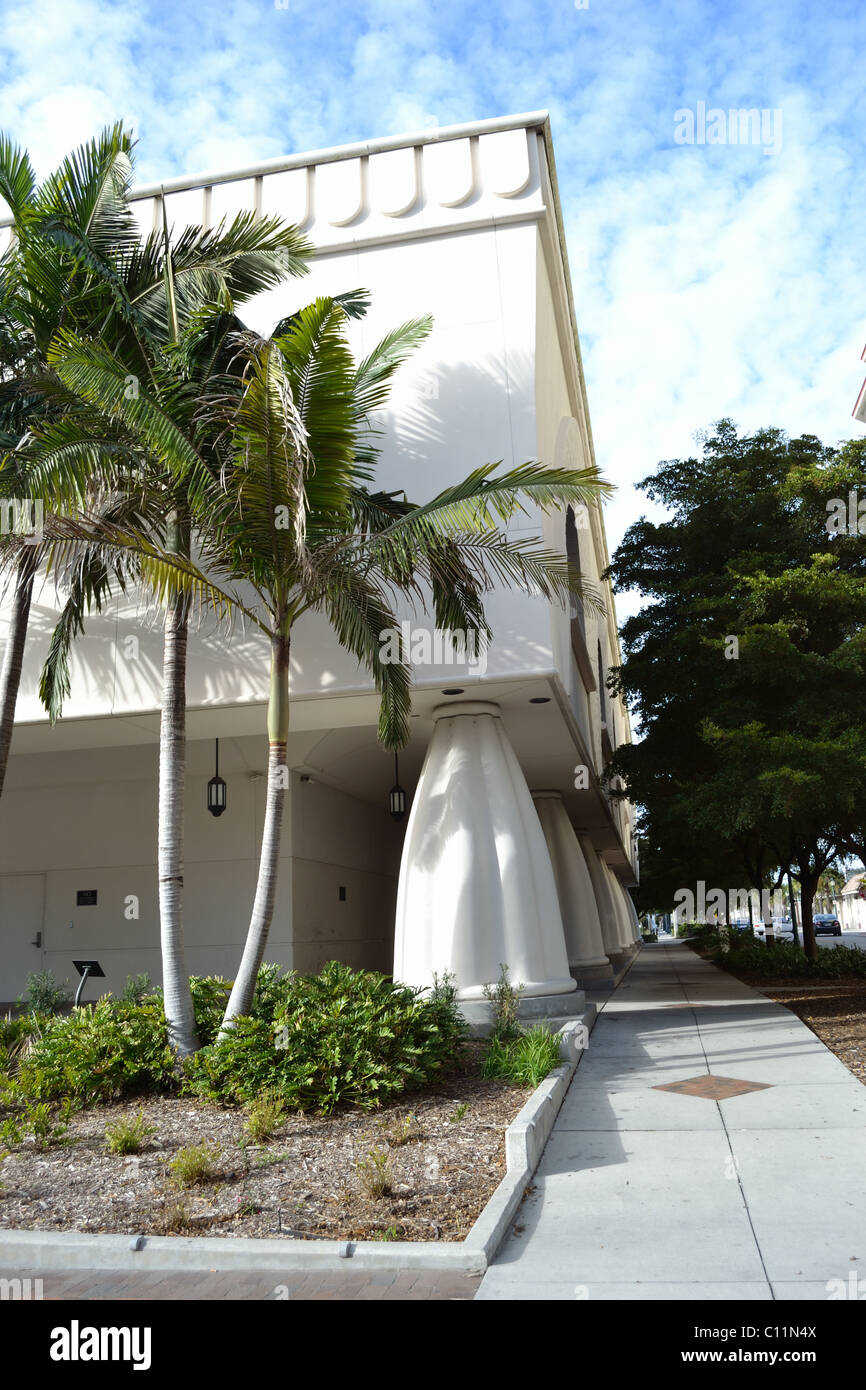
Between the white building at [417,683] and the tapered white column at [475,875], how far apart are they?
3 cm

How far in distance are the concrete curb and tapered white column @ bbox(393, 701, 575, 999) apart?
634cm

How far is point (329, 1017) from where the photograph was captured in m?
8.34

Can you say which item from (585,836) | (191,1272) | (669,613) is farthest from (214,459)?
(585,836)

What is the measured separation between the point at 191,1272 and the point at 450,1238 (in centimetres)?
136

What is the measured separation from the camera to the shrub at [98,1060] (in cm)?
850

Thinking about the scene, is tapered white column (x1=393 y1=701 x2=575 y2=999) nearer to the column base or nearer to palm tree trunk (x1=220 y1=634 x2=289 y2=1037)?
palm tree trunk (x1=220 y1=634 x2=289 y2=1037)

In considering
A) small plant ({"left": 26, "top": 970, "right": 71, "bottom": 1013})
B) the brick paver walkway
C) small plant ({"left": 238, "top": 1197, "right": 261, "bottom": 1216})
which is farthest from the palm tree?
small plant ({"left": 26, "top": 970, "right": 71, "bottom": 1013})

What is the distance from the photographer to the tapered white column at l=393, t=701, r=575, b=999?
40.0ft

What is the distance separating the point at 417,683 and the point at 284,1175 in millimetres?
6639

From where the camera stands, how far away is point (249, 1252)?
5109 millimetres

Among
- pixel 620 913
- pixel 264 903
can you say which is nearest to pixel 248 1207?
pixel 264 903

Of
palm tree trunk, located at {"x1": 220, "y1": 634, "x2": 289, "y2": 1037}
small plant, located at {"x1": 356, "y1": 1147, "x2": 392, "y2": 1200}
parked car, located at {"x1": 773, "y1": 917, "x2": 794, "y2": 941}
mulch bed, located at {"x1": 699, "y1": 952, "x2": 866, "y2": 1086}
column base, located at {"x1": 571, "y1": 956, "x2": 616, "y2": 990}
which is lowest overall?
parked car, located at {"x1": 773, "y1": 917, "x2": 794, "y2": 941}

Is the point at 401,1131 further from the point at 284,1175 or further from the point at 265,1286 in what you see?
the point at 265,1286
